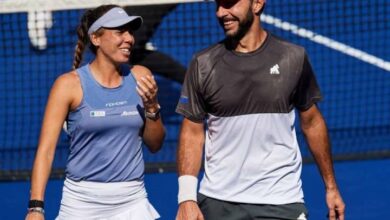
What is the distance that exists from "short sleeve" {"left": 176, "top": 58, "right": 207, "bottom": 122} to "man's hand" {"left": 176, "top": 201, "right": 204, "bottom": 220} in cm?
47

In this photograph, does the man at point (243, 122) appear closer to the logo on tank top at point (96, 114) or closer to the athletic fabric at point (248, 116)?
the athletic fabric at point (248, 116)

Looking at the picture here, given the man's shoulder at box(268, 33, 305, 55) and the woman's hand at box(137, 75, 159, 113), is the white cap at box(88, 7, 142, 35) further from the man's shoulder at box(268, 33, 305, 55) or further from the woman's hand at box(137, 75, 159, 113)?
the man's shoulder at box(268, 33, 305, 55)

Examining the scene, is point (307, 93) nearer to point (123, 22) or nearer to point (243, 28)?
point (243, 28)

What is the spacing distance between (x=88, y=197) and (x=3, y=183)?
14.5 ft

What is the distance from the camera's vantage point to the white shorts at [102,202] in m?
6.16

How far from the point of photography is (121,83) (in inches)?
247

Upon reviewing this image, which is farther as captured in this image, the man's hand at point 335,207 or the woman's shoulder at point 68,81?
the woman's shoulder at point 68,81

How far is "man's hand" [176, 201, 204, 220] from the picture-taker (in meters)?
5.70

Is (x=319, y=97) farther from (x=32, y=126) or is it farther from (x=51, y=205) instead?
(x=32, y=126)

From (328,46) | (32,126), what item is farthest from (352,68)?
(32,126)

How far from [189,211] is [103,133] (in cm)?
75

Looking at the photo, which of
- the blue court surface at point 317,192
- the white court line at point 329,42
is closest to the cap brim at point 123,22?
the blue court surface at point 317,192

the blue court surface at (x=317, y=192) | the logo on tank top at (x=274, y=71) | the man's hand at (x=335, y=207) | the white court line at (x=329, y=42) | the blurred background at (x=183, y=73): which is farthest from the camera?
the white court line at (x=329, y=42)

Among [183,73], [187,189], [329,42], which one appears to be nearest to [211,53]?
[187,189]
